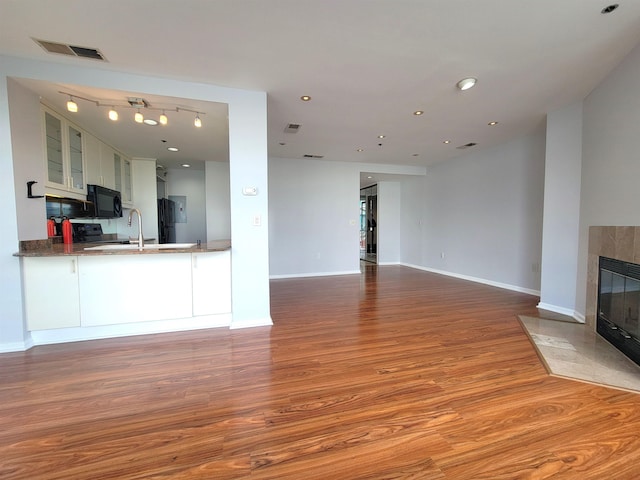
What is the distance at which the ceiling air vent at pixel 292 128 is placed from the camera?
4097mm

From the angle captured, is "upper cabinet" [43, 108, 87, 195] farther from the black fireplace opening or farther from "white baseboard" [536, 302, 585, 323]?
"white baseboard" [536, 302, 585, 323]

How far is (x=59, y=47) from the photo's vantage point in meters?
2.31

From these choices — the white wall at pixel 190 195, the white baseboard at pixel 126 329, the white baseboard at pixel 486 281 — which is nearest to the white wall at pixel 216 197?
the white wall at pixel 190 195

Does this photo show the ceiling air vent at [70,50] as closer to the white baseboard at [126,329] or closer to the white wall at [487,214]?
the white baseboard at [126,329]

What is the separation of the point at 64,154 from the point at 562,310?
6625 mm

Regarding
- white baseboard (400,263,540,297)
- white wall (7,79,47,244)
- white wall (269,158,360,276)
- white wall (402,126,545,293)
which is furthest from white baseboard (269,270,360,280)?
white wall (7,79,47,244)

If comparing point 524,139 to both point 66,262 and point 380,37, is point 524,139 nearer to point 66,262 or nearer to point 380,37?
point 380,37

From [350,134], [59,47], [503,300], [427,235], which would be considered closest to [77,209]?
[59,47]

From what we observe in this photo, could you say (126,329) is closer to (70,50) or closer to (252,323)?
(252,323)

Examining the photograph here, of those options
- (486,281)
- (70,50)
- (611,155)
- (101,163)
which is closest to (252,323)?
(70,50)

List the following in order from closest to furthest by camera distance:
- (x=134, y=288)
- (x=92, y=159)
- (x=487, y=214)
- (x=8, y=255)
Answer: (x=8, y=255)
(x=134, y=288)
(x=92, y=159)
(x=487, y=214)

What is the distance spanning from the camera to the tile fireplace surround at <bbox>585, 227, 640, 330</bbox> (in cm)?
240

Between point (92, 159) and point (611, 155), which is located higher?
point (92, 159)

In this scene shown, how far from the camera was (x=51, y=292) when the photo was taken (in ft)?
8.75
